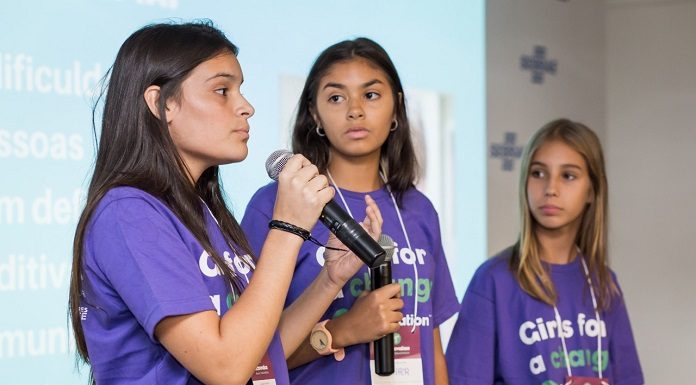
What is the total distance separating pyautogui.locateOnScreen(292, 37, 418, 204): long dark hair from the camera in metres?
2.31

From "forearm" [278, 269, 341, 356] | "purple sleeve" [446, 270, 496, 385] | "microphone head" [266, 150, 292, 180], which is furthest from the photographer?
"purple sleeve" [446, 270, 496, 385]

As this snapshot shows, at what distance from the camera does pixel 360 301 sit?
206 centimetres

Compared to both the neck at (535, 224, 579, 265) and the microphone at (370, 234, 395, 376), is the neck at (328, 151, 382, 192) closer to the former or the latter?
the microphone at (370, 234, 395, 376)

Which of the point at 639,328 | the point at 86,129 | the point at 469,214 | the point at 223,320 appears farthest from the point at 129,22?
the point at 639,328

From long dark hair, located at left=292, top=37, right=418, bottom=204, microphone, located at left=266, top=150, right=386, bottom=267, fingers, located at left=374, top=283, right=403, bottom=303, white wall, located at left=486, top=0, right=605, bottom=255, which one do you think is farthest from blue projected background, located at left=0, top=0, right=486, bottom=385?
white wall, located at left=486, top=0, right=605, bottom=255

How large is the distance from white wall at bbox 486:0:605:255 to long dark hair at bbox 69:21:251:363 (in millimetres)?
2926

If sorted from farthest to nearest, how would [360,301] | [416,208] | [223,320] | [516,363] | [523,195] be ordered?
[523,195] < [516,363] < [416,208] < [360,301] < [223,320]

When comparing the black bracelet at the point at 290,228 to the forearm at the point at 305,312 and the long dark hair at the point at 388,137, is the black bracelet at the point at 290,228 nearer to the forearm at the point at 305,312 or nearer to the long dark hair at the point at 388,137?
the forearm at the point at 305,312

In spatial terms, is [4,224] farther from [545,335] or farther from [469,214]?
[469,214]

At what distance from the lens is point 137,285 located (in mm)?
1376

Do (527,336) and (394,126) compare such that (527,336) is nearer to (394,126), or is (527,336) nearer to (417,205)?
(417,205)

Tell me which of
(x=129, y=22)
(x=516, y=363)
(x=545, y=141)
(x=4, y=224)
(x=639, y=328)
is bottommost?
(x=639, y=328)

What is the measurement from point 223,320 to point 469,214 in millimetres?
2970

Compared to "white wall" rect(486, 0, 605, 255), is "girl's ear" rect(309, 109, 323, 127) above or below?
below
